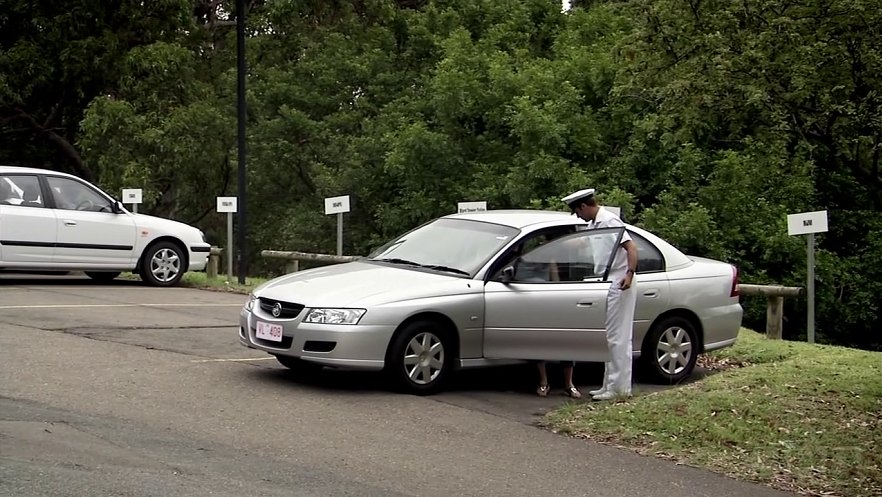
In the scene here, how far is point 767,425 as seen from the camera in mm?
8336

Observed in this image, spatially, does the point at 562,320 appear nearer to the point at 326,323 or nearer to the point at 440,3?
the point at 326,323

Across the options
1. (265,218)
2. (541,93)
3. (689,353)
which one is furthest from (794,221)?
(265,218)

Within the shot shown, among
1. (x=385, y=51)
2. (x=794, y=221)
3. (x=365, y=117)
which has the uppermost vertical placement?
(x=385, y=51)

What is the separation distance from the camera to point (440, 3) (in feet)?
105

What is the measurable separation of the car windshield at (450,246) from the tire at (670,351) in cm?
169

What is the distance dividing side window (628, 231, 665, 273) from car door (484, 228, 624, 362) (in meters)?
0.57

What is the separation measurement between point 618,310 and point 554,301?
1.99ft

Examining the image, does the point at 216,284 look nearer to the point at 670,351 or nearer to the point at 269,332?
the point at 269,332

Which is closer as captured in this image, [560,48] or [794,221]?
[794,221]

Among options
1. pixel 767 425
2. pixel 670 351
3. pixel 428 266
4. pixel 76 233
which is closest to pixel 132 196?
pixel 76 233

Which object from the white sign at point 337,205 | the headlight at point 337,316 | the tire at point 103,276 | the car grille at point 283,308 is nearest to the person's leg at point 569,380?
the headlight at point 337,316

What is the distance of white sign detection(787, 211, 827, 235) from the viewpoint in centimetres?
1423

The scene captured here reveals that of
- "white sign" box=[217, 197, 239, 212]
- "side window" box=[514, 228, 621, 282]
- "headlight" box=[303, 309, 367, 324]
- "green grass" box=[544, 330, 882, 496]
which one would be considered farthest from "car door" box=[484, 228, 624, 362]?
"white sign" box=[217, 197, 239, 212]

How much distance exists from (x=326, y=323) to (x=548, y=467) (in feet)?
7.95
